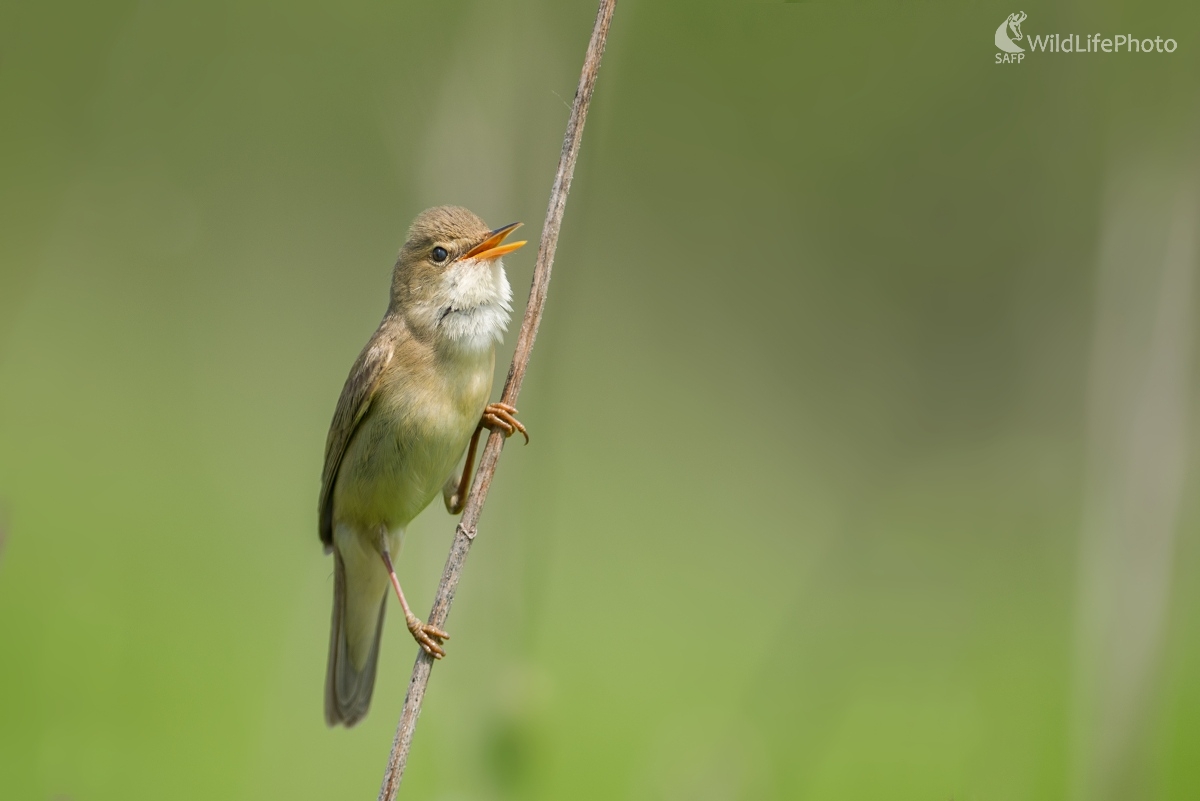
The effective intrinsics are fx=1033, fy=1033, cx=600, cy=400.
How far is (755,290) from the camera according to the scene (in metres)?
6.59

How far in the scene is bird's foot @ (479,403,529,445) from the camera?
249 centimetres

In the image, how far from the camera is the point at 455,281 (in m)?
2.55

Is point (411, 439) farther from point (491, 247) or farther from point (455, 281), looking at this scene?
point (491, 247)

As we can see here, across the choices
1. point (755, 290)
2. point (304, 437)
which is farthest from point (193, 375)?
point (755, 290)

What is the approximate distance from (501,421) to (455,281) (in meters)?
0.36

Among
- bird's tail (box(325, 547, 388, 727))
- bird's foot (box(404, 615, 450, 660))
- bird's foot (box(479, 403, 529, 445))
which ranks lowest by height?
bird's tail (box(325, 547, 388, 727))

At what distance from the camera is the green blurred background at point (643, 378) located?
391 cm

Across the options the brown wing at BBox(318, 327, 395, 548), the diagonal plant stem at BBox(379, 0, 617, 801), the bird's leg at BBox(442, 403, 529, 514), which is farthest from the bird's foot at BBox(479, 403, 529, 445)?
the diagonal plant stem at BBox(379, 0, 617, 801)

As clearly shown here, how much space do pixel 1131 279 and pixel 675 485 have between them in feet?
11.8

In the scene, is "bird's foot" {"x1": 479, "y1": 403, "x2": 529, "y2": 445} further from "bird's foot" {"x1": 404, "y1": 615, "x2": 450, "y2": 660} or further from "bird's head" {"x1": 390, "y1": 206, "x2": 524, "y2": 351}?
"bird's foot" {"x1": 404, "y1": 615, "x2": 450, "y2": 660}

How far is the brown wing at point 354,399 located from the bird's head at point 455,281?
102 millimetres

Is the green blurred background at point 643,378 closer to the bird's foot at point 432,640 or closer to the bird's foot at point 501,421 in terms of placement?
the bird's foot at point 501,421

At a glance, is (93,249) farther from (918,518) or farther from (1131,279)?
(1131,279)

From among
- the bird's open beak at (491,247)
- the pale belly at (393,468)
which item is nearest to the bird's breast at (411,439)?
the pale belly at (393,468)
